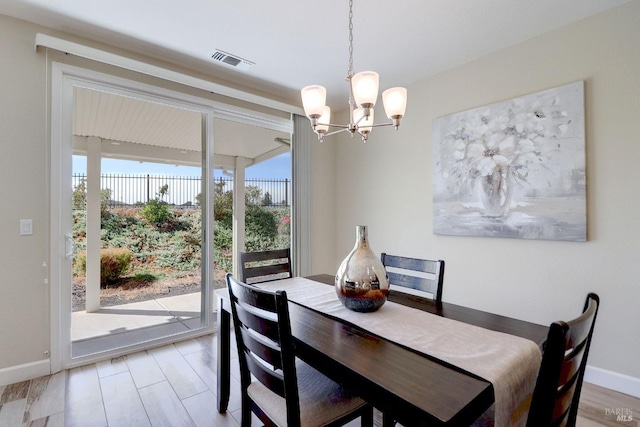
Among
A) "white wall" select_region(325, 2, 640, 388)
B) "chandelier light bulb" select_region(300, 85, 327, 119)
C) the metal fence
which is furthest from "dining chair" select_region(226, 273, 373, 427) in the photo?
the metal fence

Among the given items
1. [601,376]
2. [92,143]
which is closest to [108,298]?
[92,143]

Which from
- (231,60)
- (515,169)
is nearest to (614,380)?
(515,169)

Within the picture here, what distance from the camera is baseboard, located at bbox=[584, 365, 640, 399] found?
202 centimetres

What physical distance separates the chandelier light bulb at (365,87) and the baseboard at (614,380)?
2490 mm

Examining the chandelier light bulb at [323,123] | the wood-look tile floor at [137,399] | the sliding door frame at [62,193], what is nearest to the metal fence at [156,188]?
the sliding door frame at [62,193]

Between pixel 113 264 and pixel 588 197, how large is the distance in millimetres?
4387

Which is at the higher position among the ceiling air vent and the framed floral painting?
the ceiling air vent

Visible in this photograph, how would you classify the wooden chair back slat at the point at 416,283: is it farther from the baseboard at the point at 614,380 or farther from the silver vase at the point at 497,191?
the baseboard at the point at 614,380

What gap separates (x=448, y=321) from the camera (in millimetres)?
1427

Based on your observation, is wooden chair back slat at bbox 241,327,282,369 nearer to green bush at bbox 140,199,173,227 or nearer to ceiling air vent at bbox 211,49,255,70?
ceiling air vent at bbox 211,49,255,70

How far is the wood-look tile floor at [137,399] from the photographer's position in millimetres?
1798

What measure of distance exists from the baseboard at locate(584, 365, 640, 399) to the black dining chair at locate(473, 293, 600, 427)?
182 cm

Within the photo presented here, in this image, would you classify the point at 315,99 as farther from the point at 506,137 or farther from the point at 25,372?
the point at 25,372

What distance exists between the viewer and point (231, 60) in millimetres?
2844
